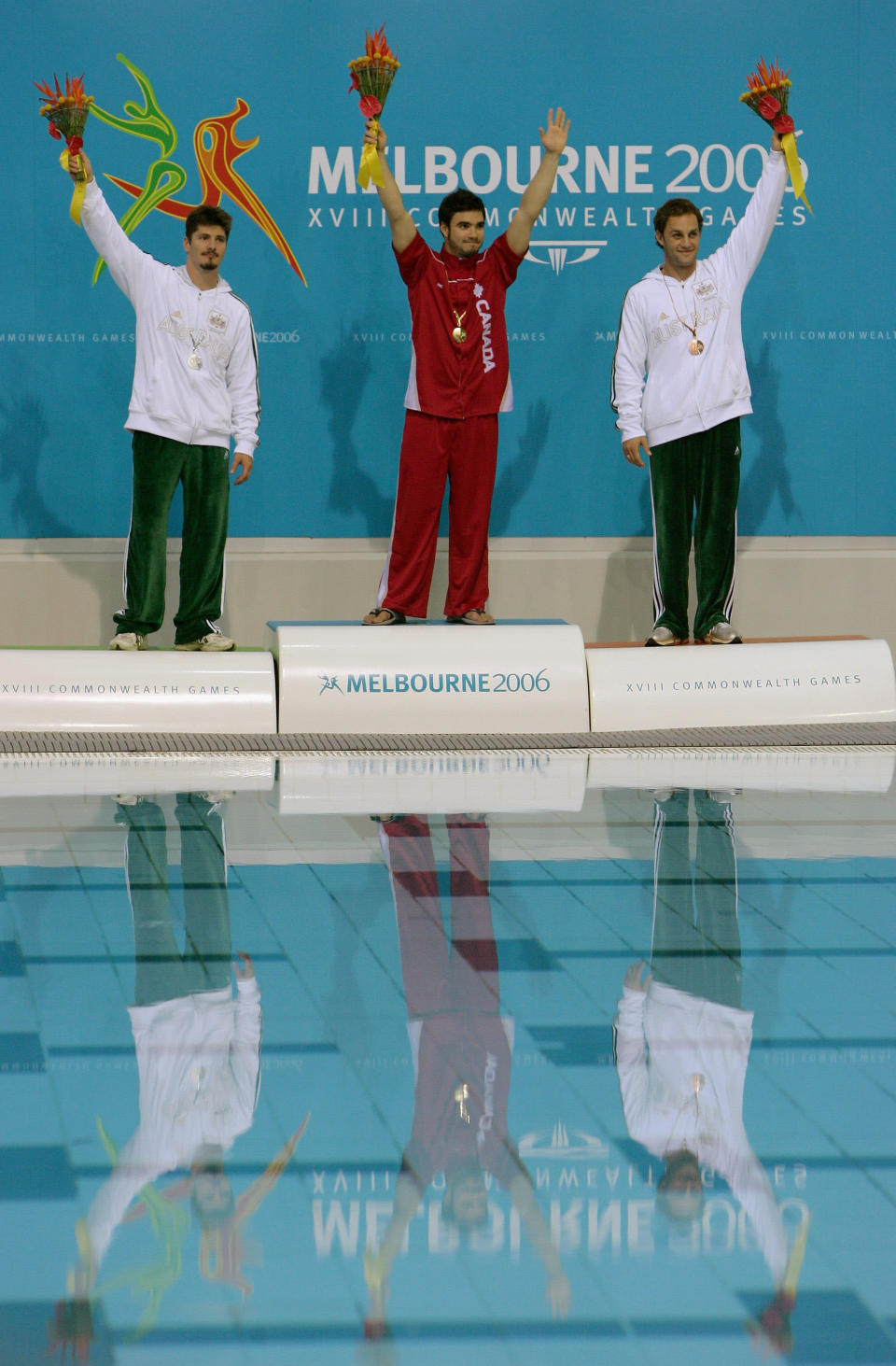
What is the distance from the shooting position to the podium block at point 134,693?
4.63m

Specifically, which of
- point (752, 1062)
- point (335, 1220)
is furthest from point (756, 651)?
point (335, 1220)

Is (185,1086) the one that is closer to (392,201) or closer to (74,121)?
(392,201)

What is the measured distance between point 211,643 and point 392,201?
1.47 m

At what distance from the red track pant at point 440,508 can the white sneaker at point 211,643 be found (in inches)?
20.5

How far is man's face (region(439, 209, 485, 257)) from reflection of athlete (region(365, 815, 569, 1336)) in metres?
2.38

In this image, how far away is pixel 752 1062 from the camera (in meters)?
2.12

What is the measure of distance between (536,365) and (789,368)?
3.08 ft

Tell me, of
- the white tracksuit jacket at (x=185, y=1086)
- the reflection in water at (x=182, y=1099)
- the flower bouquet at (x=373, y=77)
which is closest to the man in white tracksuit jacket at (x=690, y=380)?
the flower bouquet at (x=373, y=77)

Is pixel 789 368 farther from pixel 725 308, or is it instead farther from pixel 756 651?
pixel 756 651

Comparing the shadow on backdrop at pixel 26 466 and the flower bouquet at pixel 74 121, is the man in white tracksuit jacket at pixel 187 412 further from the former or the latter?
the shadow on backdrop at pixel 26 466

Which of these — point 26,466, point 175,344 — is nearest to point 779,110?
point 175,344

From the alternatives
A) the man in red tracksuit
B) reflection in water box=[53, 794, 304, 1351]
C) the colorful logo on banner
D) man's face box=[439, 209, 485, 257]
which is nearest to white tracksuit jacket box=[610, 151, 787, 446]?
the man in red tracksuit

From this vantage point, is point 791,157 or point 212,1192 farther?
point 791,157

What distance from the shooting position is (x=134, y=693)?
15.4ft
